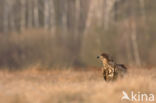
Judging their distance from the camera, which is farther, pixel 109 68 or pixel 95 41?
pixel 95 41

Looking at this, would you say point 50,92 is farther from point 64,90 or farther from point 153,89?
point 153,89

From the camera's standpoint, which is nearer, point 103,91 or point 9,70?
point 103,91

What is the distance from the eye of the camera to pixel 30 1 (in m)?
30.4

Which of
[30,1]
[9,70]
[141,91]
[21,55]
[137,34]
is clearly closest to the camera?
[141,91]

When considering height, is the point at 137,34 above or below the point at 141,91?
above

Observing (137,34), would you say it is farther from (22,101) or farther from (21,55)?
(22,101)

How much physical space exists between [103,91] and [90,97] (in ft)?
1.73

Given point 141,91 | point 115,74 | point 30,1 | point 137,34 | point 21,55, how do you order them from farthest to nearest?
point 30,1 < point 137,34 < point 21,55 < point 115,74 < point 141,91

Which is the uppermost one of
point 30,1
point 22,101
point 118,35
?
point 30,1

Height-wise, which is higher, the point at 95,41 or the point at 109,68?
the point at 95,41

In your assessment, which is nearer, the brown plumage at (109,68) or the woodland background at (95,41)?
the brown plumage at (109,68)

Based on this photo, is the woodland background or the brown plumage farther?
the woodland background

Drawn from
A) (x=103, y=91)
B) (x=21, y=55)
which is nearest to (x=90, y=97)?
(x=103, y=91)

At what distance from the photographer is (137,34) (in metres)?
21.2
